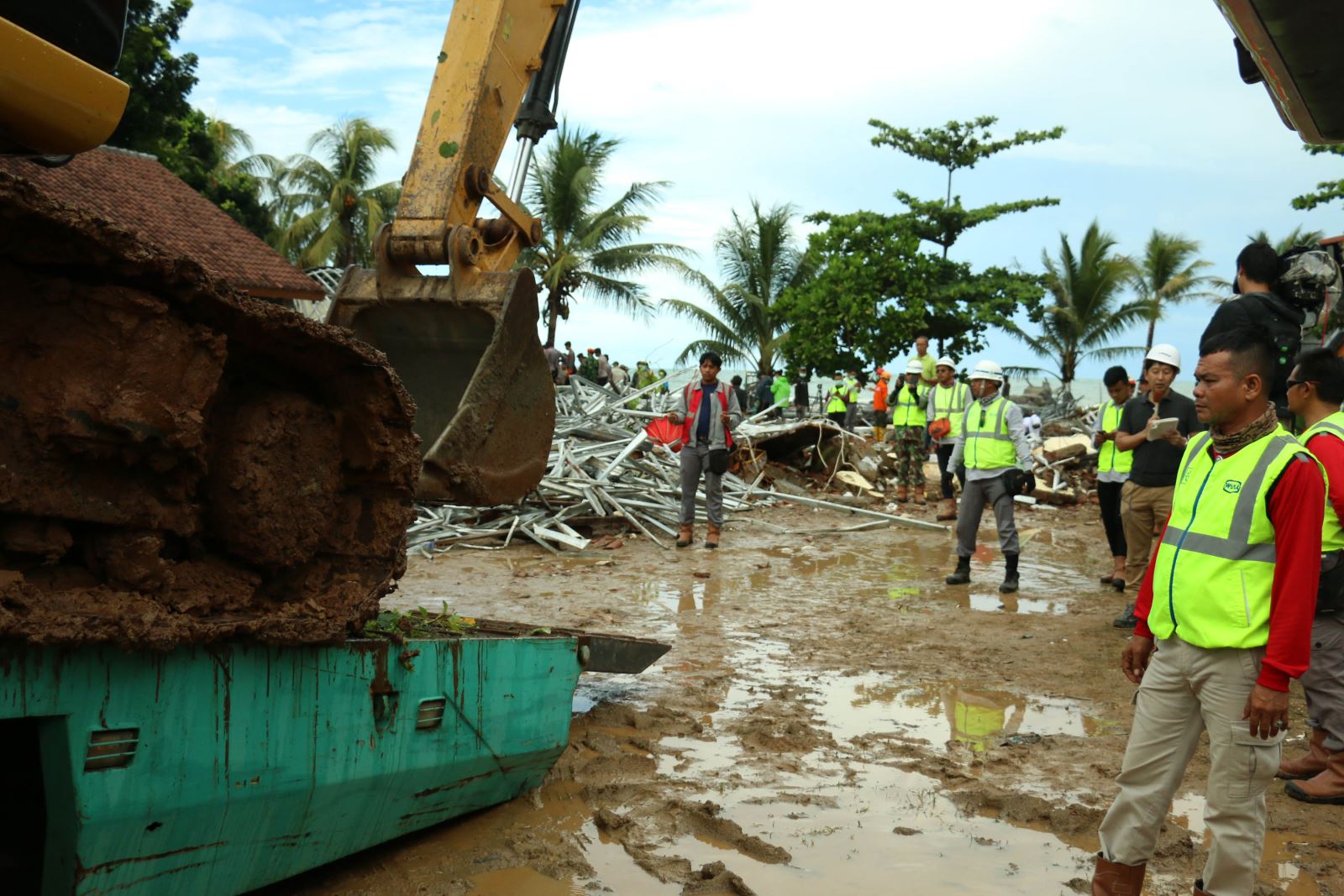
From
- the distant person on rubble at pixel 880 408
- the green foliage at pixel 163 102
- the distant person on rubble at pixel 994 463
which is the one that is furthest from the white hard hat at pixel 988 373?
the green foliage at pixel 163 102

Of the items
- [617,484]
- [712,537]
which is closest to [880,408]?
[617,484]

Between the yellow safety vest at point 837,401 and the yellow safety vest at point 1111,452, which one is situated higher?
the yellow safety vest at point 837,401

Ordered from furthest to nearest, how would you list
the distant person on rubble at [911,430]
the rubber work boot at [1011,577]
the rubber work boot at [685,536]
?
the distant person on rubble at [911,430] < the rubber work boot at [685,536] < the rubber work boot at [1011,577]

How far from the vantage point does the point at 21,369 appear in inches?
107

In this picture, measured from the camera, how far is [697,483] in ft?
38.6

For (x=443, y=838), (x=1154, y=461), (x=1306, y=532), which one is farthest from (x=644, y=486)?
(x=1306, y=532)

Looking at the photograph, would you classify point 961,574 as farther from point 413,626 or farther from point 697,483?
point 413,626

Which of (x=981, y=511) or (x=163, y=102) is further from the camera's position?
(x=163, y=102)

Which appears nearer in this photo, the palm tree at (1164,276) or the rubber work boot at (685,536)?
the rubber work boot at (685,536)

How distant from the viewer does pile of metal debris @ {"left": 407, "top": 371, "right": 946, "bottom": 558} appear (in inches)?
458

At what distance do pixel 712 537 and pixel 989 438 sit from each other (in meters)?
3.55

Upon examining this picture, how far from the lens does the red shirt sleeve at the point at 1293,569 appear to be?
314cm

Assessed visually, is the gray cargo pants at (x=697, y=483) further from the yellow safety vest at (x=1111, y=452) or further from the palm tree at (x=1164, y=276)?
the palm tree at (x=1164, y=276)

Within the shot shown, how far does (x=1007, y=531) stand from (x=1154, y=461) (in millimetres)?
1741
